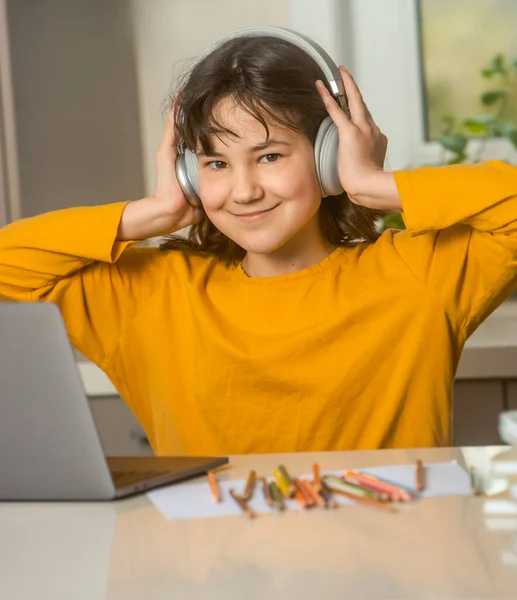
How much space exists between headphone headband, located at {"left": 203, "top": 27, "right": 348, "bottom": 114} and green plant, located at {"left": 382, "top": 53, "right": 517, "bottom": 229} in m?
0.97

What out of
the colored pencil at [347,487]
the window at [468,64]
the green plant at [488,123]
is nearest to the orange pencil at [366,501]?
the colored pencil at [347,487]

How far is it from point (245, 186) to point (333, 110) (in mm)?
164

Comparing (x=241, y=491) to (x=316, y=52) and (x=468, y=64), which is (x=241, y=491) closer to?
(x=316, y=52)

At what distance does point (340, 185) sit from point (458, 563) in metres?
0.73

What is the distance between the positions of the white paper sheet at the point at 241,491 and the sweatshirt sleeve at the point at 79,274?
22.9 inches

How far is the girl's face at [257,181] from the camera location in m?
1.20

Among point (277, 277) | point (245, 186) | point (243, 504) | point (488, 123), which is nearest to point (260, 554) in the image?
point (243, 504)

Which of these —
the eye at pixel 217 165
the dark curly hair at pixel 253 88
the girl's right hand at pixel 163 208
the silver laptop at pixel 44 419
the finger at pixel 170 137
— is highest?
the dark curly hair at pixel 253 88

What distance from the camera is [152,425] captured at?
1425 mm

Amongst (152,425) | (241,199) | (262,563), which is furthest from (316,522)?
(152,425)

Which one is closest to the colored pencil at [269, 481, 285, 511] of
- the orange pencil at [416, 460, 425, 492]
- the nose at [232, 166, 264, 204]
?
the orange pencil at [416, 460, 425, 492]

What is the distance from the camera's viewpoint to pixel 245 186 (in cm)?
119

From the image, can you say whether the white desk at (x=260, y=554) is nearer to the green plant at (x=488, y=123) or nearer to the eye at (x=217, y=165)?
the eye at (x=217, y=165)

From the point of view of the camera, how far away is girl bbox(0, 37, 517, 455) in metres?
1.22
